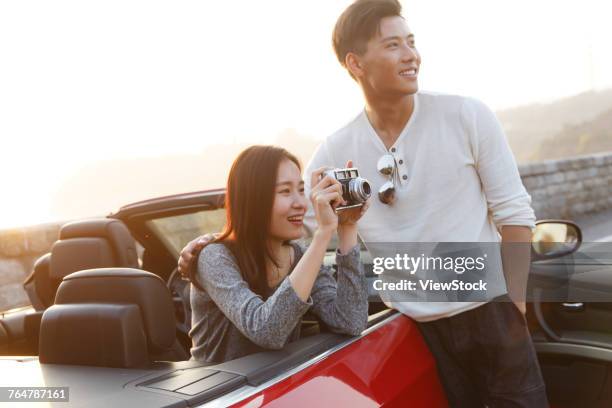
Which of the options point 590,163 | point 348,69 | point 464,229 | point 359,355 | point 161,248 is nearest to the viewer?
point 359,355

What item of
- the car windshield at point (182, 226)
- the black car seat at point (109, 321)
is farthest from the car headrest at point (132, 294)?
the car windshield at point (182, 226)

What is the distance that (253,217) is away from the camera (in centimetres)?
228

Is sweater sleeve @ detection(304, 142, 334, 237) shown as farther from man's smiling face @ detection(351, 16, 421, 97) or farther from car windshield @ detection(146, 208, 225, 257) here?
car windshield @ detection(146, 208, 225, 257)

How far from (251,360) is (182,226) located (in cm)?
Result: 217

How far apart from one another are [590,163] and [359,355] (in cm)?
1315

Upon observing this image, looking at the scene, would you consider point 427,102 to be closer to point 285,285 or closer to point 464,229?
point 464,229

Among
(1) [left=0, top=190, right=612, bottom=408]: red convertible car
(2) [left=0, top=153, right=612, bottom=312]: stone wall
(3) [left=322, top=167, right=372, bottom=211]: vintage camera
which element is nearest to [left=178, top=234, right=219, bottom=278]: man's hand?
(1) [left=0, top=190, right=612, bottom=408]: red convertible car

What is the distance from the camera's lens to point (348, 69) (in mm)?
2510

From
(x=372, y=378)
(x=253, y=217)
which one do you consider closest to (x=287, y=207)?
(x=253, y=217)

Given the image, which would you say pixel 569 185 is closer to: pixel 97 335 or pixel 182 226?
pixel 182 226

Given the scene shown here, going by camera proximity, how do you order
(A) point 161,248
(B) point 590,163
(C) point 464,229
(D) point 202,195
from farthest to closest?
(B) point 590,163
(A) point 161,248
(D) point 202,195
(C) point 464,229

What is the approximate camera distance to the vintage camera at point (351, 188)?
2.11m

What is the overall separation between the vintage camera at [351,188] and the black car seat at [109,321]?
1.96 ft

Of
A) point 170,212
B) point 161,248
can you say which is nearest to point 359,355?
point 170,212
